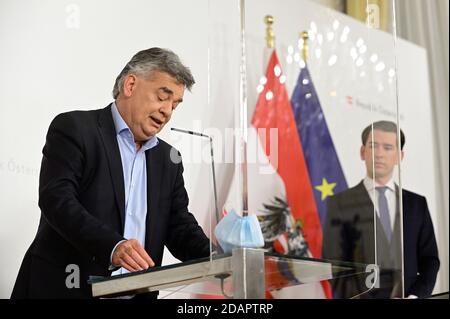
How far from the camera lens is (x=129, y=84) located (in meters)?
2.23

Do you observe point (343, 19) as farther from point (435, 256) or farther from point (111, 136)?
point (435, 256)

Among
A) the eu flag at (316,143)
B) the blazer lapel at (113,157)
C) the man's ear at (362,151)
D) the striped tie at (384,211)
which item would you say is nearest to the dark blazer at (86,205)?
the blazer lapel at (113,157)

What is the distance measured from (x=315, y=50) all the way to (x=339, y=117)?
0.19m

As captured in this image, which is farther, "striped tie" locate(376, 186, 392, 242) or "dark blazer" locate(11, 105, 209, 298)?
"striped tie" locate(376, 186, 392, 242)

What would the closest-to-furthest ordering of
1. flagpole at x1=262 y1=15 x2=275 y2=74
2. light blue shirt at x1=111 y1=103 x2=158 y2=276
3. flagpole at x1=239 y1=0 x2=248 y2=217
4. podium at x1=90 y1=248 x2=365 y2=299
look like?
podium at x1=90 y1=248 x2=365 y2=299
flagpole at x1=239 y1=0 x2=248 y2=217
flagpole at x1=262 y1=15 x2=275 y2=74
light blue shirt at x1=111 y1=103 x2=158 y2=276

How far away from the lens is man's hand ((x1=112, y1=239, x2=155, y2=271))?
1.93m

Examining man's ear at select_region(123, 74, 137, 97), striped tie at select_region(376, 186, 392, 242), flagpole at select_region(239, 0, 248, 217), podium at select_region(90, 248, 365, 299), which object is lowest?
podium at select_region(90, 248, 365, 299)

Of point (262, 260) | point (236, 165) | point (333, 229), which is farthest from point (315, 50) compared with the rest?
point (262, 260)

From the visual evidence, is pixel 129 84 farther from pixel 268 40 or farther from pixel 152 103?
pixel 268 40

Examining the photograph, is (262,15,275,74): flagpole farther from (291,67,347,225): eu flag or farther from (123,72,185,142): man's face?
(123,72,185,142): man's face

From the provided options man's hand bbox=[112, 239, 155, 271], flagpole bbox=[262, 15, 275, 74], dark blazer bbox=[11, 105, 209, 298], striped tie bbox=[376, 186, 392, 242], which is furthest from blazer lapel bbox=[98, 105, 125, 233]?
striped tie bbox=[376, 186, 392, 242]

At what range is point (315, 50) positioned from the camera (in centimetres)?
217

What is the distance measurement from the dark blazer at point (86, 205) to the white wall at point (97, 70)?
48mm
